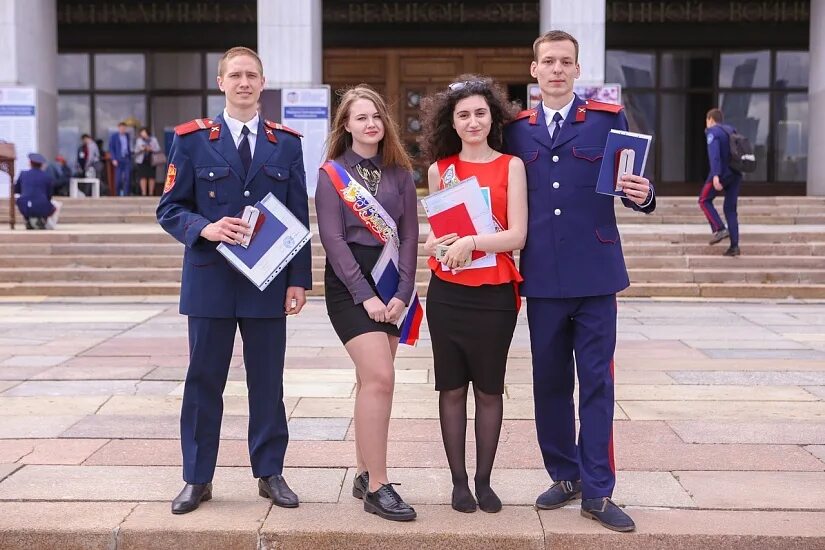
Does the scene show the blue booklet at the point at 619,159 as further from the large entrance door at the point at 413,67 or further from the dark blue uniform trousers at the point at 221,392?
the large entrance door at the point at 413,67

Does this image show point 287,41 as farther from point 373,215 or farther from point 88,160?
point 373,215

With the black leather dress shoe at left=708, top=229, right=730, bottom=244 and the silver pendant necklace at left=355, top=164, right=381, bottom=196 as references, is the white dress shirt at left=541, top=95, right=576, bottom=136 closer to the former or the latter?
the silver pendant necklace at left=355, top=164, right=381, bottom=196

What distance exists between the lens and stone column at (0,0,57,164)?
2038 cm

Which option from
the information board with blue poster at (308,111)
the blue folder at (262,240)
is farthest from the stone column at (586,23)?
the blue folder at (262,240)

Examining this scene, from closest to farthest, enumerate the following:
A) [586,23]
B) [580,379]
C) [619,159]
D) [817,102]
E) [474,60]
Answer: [619,159]
[580,379]
[586,23]
[817,102]
[474,60]

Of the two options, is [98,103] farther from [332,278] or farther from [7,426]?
[332,278]

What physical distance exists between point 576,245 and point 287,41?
16.2m

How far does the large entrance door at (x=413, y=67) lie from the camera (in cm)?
2528

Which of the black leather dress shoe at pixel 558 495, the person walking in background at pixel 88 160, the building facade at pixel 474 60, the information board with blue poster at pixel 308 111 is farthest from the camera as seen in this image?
the building facade at pixel 474 60

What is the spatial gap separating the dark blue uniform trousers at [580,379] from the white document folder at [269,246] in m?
1.05

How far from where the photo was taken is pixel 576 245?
178 inches

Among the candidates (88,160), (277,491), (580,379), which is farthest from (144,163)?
(580,379)

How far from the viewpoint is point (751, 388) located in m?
7.38

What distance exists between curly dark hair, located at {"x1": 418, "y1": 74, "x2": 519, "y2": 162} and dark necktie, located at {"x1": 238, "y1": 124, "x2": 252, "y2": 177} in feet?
2.47
